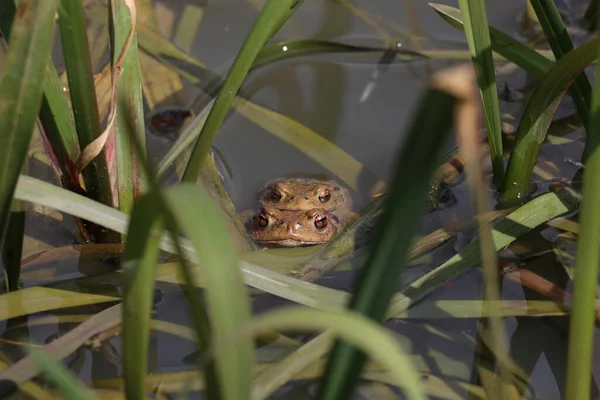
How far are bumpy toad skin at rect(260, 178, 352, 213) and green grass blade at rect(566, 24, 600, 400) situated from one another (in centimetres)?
207

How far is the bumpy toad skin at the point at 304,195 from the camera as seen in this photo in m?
3.73

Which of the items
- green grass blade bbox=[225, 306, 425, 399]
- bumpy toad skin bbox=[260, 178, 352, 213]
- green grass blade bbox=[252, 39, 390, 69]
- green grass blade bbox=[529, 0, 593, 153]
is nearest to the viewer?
green grass blade bbox=[225, 306, 425, 399]

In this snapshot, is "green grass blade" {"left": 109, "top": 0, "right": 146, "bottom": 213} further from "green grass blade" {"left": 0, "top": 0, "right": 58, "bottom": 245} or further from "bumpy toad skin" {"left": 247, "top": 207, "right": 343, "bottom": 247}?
"bumpy toad skin" {"left": 247, "top": 207, "right": 343, "bottom": 247}

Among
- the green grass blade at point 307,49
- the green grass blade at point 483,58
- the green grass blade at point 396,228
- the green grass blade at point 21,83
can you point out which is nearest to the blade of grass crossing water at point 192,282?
the green grass blade at point 396,228

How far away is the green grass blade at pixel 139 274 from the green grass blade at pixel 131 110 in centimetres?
129

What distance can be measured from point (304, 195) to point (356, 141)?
0.40 m

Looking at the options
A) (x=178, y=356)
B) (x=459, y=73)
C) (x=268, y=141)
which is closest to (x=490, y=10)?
(x=268, y=141)

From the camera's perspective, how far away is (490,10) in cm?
441

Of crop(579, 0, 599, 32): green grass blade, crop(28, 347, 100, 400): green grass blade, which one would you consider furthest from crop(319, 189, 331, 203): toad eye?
→ crop(28, 347, 100, 400): green grass blade

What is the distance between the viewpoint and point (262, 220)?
12.4 feet

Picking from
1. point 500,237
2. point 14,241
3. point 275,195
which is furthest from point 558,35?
point 14,241

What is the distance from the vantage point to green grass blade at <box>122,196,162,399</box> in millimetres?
1254

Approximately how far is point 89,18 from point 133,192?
205 cm

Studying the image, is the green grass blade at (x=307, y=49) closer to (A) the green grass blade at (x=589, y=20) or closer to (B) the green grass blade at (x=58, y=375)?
(A) the green grass blade at (x=589, y=20)
